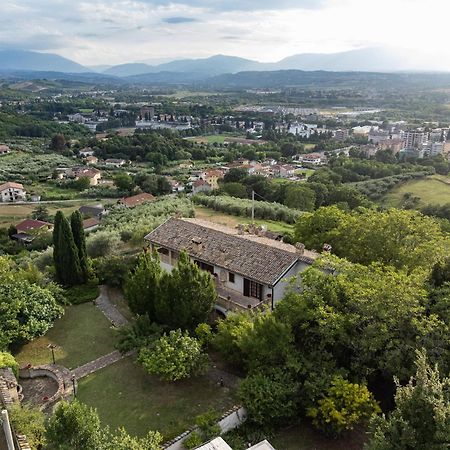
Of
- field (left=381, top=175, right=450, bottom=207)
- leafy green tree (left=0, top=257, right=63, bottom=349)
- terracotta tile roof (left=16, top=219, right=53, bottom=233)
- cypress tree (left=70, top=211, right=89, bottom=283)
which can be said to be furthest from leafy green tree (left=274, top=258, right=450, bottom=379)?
field (left=381, top=175, right=450, bottom=207)

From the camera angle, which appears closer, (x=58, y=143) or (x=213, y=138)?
(x=58, y=143)

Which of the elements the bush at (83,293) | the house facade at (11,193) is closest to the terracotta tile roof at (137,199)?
the house facade at (11,193)

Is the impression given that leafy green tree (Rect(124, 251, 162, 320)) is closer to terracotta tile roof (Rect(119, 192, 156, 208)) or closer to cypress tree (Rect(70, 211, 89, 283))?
cypress tree (Rect(70, 211, 89, 283))

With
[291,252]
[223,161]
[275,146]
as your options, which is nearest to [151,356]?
[291,252]

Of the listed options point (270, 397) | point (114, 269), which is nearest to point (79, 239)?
point (114, 269)

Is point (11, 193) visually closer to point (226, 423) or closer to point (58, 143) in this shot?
point (58, 143)

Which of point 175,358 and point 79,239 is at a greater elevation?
point 79,239
